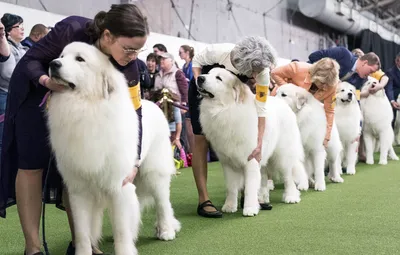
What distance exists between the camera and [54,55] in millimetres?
2451

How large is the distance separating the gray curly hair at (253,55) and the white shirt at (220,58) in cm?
17

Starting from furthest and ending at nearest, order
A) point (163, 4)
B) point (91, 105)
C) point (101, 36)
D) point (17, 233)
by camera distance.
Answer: point (163, 4)
point (17, 233)
point (101, 36)
point (91, 105)

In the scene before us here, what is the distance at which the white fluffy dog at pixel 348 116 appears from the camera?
6480 mm

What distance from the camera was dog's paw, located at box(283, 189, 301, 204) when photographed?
4418 millimetres

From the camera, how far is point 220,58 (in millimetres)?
3875

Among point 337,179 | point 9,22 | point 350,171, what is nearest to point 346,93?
point 350,171

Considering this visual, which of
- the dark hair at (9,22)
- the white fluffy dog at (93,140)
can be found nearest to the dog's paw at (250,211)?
the white fluffy dog at (93,140)

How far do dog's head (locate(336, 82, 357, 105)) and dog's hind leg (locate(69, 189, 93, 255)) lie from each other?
4713mm

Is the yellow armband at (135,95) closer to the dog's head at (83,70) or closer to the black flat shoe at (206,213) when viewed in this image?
the dog's head at (83,70)

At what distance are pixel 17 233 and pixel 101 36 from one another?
70.2 inches

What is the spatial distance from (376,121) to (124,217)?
5960 millimetres

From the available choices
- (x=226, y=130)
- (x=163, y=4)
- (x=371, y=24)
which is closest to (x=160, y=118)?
(x=226, y=130)

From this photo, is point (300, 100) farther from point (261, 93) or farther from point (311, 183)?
point (261, 93)

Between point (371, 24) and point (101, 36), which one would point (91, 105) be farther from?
point (371, 24)
